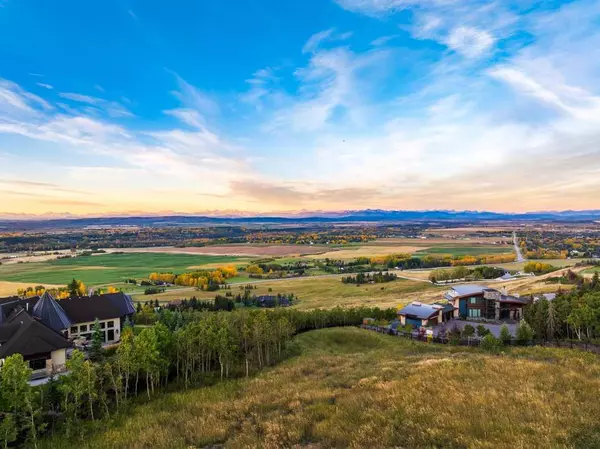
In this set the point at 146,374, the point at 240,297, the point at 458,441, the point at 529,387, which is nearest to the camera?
the point at 458,441

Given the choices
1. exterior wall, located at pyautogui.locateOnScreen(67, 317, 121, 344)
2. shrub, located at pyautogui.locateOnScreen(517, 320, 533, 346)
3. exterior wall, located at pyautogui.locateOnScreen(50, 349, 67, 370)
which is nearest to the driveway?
shrub, located at pyautogui.locateOnScreen(517, 320, 533, 346)

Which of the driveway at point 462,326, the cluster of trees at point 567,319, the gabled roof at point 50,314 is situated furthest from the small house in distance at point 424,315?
the gabled roof at point 50,314

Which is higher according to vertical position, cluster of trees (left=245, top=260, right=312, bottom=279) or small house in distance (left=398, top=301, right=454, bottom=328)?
small house in distance (left=398, top=301, right=454, bottom=328)

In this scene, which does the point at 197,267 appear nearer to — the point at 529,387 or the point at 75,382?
the point at 75,382

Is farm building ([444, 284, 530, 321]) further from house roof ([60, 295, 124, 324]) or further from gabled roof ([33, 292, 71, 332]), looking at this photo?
gabled roof ([33, 292, 71, 332])

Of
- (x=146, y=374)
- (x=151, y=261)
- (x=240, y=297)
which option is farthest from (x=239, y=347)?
(x=151, y=261)

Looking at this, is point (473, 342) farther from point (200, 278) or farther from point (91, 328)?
point (200, 278)
